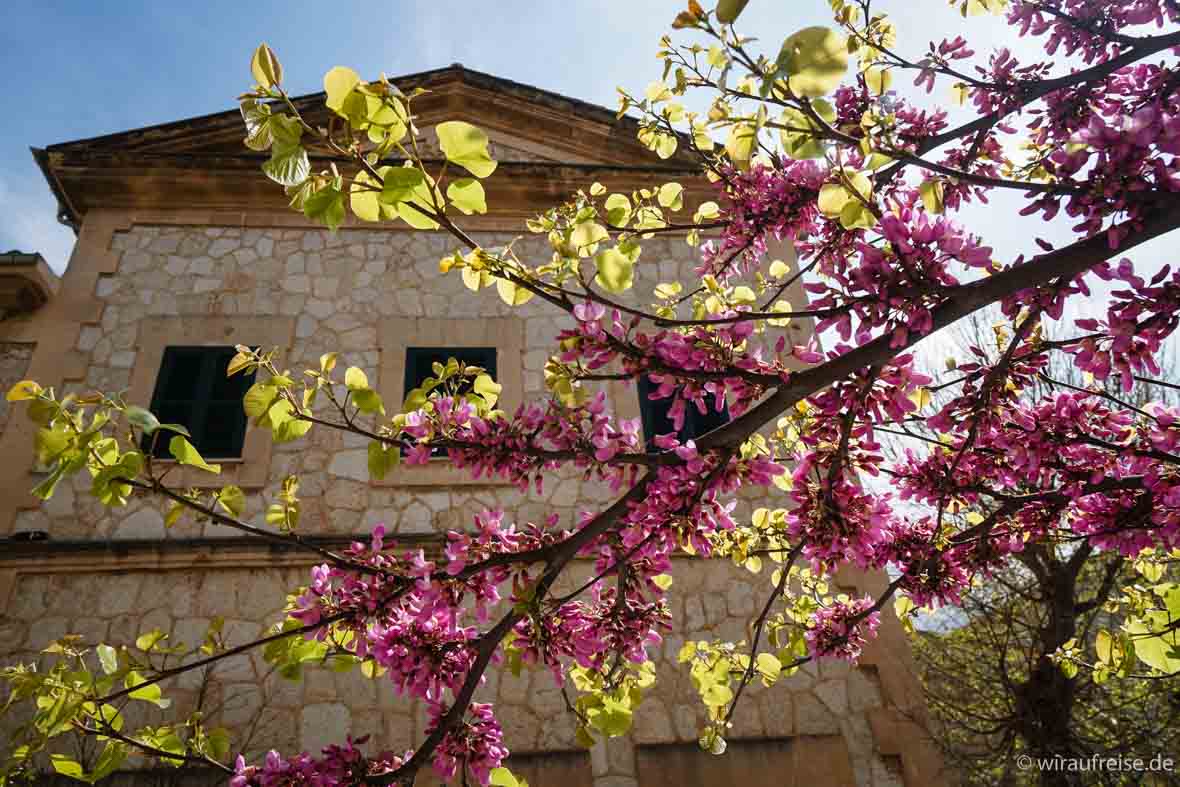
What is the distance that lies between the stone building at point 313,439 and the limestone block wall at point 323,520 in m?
0.01

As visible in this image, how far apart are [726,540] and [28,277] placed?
5826mm

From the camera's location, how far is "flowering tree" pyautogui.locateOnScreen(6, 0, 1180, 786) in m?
1.44

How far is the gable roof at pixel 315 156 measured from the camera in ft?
20.7

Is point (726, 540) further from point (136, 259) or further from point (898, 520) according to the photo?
point (136, 259)

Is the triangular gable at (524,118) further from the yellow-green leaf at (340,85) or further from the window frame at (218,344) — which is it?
the yellow-green leaf at (340,85)

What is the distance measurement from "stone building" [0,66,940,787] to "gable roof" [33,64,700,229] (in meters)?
0.02

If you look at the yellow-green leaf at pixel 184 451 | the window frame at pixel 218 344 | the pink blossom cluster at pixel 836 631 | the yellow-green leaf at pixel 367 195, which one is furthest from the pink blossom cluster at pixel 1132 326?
the window frame at pixel 218 344

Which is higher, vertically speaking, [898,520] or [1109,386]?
[1109,386]

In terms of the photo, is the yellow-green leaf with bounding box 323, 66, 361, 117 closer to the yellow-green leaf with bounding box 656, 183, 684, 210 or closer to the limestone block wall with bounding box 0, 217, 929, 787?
the yellow-green leaf with bounding box 656, 183, 684, 210

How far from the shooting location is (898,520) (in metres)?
2.64

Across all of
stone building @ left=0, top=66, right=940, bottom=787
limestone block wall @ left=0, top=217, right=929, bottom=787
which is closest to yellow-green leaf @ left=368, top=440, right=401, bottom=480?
limestone block wall @ left=0, top=217, right=929, bottom=787

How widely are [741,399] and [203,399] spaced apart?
4.84 m

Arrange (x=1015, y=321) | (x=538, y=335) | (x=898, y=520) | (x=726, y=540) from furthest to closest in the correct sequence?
(x=538, y=335)
(x=726, y=540)
(x=898, y=520)
(x=1015, y=321)

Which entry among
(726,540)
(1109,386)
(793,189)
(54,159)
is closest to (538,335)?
(726,540)
